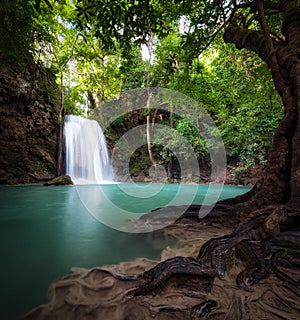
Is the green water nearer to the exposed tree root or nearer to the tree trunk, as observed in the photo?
the exposed tree root

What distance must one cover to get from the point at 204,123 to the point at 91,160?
35.4 ft

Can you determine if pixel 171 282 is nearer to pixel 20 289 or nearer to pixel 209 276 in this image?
pixel 209 276

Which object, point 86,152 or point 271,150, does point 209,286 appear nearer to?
point 271,150

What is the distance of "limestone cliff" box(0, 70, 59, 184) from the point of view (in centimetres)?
1054

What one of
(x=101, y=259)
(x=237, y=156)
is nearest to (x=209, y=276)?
(x=101, y=259)

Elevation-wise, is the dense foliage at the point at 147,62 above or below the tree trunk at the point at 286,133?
above

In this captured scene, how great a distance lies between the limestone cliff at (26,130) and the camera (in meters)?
10.5

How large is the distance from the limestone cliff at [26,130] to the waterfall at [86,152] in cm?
144

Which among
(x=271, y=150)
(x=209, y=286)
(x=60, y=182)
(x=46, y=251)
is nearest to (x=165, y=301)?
(x=209, y=286)

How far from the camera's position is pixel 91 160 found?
1659 centimetres

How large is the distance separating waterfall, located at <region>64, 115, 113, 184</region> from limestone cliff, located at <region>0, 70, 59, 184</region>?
56.8 inches

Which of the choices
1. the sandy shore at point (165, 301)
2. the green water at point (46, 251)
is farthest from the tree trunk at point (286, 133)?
the green water at point (46, 251)

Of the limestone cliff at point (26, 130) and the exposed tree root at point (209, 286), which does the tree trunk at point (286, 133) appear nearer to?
the exposed tree root at point (209, 286)

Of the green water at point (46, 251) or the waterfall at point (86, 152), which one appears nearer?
the green water at point (46, 251)
